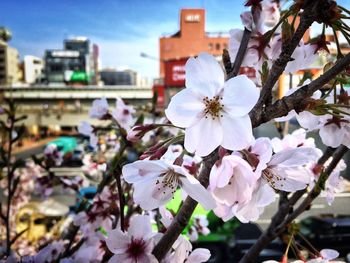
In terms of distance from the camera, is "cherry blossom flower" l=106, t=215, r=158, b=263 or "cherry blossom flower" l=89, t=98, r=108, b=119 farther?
"cherry blossom flower" l=89, t=98, r=108, b=119

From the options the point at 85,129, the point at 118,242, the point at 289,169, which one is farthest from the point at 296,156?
the point at 85,129

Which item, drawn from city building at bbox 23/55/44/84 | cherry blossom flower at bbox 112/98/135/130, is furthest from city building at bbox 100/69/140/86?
cherry blossom flower at bbox 112/98/135/130

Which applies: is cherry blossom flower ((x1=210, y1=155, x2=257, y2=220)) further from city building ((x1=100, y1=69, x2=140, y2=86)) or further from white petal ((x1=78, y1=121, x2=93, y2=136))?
city building ((x1=100, y1=69, x2=140, y2=86))

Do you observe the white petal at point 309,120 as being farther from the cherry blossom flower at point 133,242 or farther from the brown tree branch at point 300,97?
the cherry blossom flower at point 133,242

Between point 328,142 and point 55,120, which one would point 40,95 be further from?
point 328,142

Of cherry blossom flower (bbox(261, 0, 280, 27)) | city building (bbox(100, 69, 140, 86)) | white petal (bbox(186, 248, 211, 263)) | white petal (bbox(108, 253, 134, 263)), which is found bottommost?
white petal (bbox(186, 248, 211, 263))

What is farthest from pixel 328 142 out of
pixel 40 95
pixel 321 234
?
pixel 40 95

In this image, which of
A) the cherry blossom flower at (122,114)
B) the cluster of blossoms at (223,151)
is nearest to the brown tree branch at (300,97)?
the cluster of blossoms at (223,151)
